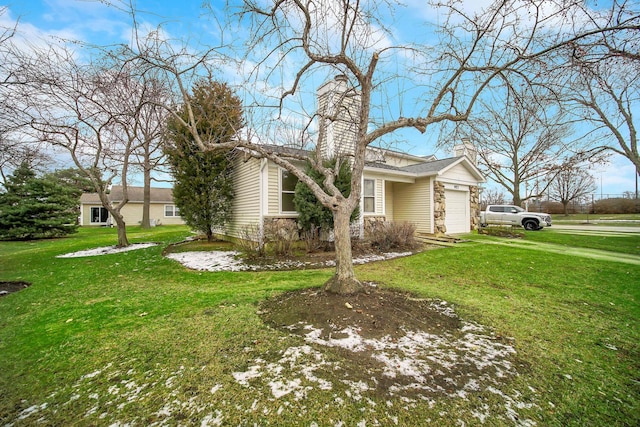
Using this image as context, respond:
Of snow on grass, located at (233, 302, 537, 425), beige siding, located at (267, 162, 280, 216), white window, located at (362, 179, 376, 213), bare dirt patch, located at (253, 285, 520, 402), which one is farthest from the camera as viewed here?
white window, located at (362, 179, 376, 213)

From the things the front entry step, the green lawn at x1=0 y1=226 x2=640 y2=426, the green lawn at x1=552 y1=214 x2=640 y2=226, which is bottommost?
the green lawn at x1=0 y1=226 x2=640 y2=426

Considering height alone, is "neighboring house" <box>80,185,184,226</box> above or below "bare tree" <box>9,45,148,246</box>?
below

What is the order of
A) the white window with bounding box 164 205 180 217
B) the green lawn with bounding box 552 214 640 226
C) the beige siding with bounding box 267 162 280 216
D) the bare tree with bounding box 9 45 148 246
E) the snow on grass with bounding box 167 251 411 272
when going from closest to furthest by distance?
1. the bare tree with bounding box 9 45 148 246
2. the snow on grass with bounding box 167 251 411 272
3. the beige siding with bounding box 267 162 280 216
4. the green lawn with bounding box 552 214 640 226
5. the white window with bounding box 164 205 180 217

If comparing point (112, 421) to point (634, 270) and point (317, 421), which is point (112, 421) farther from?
point (634, 270)

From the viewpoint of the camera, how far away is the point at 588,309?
13.6ft

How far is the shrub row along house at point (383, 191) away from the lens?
912 cm

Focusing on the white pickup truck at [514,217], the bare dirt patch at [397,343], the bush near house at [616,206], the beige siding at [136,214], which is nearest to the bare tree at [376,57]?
the bare dirt patch at [397,343]

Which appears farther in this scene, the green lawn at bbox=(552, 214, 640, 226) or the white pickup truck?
the green lawn at bbox=(552, 214, 640, 226)

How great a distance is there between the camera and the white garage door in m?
13.3

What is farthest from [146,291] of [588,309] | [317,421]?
[588,309]

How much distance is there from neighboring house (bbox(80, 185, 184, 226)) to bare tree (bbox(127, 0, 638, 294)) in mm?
24885

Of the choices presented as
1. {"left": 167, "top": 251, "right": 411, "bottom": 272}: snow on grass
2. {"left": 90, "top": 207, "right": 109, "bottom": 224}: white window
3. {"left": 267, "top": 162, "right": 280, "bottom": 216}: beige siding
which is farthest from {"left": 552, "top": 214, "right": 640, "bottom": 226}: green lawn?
{"left": 90, "top": 207, "right": 109, "bottom": 224}: white window

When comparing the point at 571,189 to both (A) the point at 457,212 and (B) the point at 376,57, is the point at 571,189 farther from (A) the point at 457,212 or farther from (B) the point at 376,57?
(B) the point at 376,57

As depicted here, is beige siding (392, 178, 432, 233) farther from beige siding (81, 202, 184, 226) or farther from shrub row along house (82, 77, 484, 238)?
beige siding (81, 202, 184, 226)
